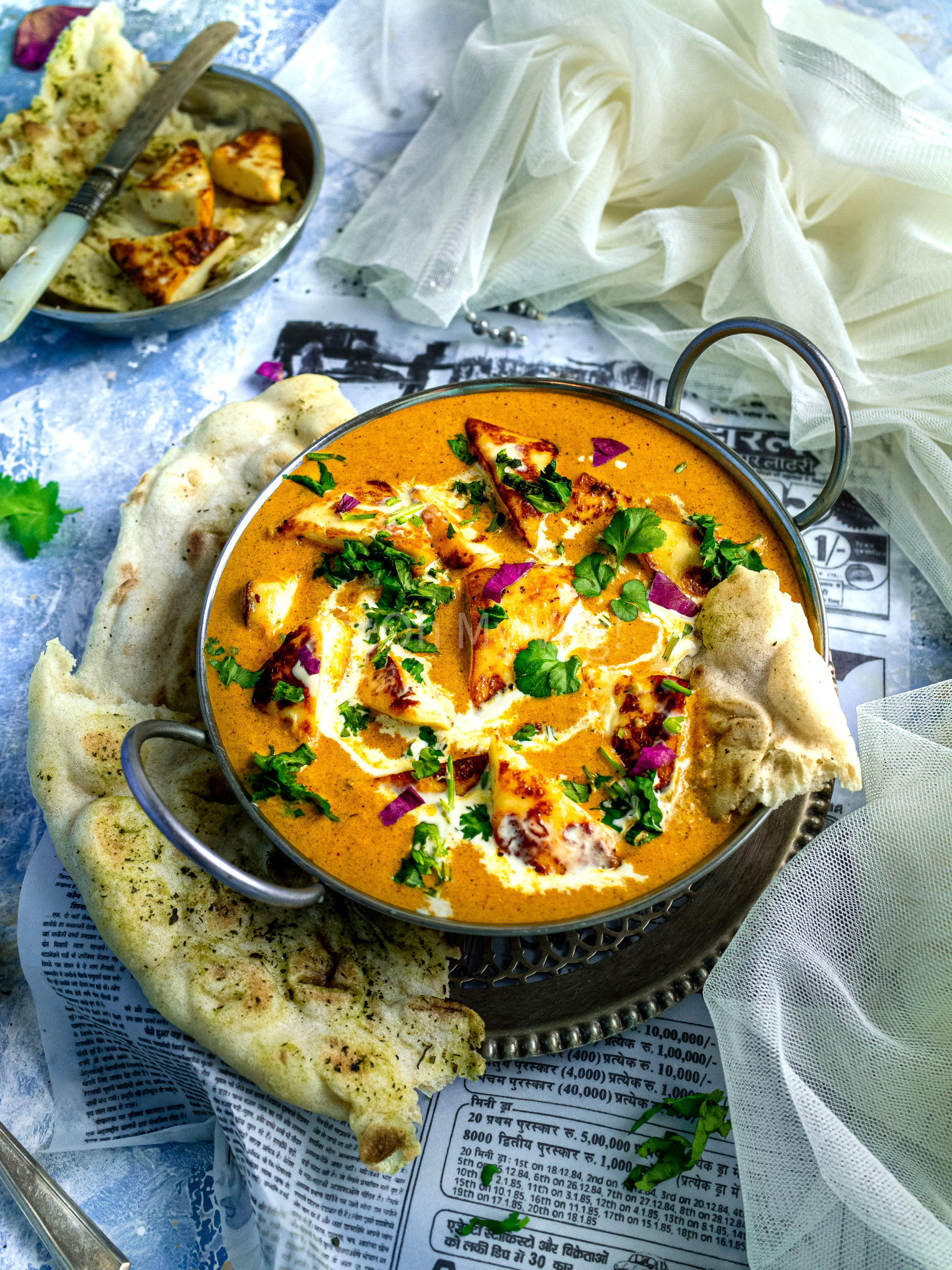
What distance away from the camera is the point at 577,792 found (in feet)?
7.48

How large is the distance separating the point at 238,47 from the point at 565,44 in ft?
5.35

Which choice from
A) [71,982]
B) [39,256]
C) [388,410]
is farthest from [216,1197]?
[39,256]

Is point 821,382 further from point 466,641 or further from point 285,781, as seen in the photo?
point 285,781

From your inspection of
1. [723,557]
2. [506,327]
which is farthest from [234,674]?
[506,327]

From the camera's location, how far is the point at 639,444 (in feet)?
9.05

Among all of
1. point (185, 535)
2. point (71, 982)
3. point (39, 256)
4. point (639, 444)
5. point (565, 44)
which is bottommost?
point (71, 982)

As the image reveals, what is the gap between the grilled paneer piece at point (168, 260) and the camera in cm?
349

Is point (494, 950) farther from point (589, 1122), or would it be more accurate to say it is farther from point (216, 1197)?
point (216, 1197)

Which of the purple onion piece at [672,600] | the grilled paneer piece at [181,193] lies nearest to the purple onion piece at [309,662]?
the purple onion piece at [672,600]

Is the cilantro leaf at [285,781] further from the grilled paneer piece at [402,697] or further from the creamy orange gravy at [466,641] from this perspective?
the grilled paneer piece at [402,697]

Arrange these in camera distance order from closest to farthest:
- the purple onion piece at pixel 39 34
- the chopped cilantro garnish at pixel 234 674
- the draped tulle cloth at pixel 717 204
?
the chopped cilantro garnish at pixel 234 674 < the draped tulle cloth at pixel 717 204 < the purple onion piece at pixel 39 34

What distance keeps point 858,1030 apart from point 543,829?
88 cm

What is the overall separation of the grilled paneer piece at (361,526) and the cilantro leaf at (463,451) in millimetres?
230

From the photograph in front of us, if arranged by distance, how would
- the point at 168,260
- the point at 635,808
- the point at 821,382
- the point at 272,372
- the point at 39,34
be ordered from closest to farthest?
the point at 635,808, the point at 821,382, the point at 168,260, the point at 272,372, the point at 39,34
